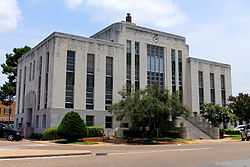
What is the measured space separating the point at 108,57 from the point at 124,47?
2.84 metres

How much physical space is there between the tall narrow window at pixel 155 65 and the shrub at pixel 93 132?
12507mm

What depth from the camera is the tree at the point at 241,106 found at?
170ft

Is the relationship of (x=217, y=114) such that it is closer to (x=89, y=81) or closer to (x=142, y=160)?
(x=89, y=81)

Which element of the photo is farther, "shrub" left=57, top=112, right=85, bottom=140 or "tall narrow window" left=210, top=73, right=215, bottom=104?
"tall narrow window" left=210, top=73, right=215, bottom=104

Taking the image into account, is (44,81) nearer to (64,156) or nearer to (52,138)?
(52,138)

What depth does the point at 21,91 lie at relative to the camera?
5288 cm

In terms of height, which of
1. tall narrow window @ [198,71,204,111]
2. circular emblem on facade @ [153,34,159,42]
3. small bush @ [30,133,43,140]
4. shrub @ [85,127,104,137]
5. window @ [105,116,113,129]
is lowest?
small bush @ [30,133,43,140]

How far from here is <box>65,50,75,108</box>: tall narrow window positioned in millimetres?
42188

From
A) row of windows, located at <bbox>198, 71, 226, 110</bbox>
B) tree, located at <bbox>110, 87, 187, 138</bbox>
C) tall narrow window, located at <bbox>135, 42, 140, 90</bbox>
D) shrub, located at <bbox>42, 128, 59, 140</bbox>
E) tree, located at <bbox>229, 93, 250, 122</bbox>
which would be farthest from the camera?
row of windows, located at <bbox>198, 71, 226, 110</bbox>

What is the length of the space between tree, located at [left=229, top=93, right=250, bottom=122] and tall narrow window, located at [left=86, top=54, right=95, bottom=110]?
21384 mm

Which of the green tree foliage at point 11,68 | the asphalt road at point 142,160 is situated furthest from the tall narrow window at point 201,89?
the asphalt road at point 142,160

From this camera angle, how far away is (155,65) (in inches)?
1996

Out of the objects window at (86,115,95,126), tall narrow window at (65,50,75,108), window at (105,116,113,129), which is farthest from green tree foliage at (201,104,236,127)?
tall narrow window at (65,50,75,108)

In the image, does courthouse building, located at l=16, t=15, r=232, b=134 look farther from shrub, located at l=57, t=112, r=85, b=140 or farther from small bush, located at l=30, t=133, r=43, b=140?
shrub, located at l=57, t=112, r=85, b=140
